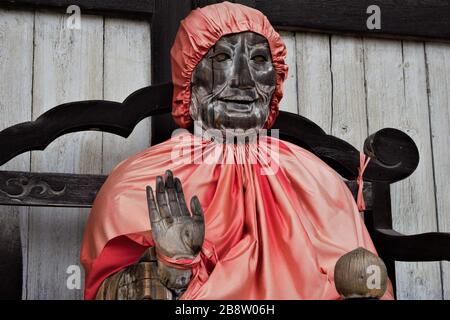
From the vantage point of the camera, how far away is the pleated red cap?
2.54 meters

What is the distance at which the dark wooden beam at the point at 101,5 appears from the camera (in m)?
2.91

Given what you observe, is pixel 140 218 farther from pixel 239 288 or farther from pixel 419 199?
pixel 419 199

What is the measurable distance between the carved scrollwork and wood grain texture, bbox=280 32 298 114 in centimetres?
82

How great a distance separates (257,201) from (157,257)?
1.30 ft

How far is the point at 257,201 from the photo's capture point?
2475 mm

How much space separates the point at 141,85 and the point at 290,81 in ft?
1.44

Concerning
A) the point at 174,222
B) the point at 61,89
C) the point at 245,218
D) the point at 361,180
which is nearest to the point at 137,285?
the point at 174,222

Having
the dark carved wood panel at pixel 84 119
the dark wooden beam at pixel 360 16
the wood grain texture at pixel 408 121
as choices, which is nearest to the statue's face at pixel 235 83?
the dark carved wood panel at pixel 84 119

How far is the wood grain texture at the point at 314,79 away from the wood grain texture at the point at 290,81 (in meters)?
0.01

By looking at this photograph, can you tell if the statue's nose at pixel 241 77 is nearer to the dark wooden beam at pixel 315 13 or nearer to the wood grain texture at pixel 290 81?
the dark wooden beam at pixel 315 13

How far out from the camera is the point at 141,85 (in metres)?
2.98

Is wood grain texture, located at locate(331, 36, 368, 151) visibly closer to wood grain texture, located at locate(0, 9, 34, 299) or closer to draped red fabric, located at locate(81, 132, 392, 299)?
draped red fabric, located at locate(81, 132, 392, 299)

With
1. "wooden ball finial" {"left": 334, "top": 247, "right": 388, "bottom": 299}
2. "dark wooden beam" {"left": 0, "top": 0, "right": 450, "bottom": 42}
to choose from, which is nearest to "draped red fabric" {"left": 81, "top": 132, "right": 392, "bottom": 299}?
"wooden ball finial" {"left": 334, "top": 247, "right": 388, "bottom": 299}

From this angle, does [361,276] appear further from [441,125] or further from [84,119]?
[441,125]
